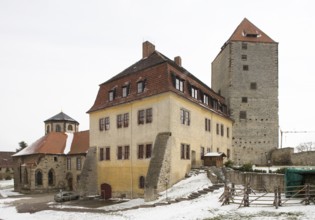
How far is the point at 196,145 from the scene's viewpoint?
32.4 m

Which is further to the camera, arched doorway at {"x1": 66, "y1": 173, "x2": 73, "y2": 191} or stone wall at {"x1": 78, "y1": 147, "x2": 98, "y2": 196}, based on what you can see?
arched doorway at {"x1": 66, "y1": 173, "x2": 73, "y2": 191}

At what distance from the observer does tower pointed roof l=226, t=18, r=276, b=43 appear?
47.8 m

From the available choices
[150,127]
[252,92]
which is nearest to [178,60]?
[150,127]

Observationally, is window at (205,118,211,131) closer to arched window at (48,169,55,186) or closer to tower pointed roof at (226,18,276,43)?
tower pointed roof at (226,18,276,43)

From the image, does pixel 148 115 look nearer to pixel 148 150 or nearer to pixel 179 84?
pixel 148 150

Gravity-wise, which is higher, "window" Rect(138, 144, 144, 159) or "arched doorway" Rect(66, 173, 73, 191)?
"window" Rect(138, 144, 144, 159)

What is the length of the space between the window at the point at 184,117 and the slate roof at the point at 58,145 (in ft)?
62.3

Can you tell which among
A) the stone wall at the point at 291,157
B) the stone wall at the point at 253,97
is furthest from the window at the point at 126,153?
the stone wall at the point at 291,157

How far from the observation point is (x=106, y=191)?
34.0 metres

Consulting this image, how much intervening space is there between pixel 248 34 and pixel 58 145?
31.5 meters

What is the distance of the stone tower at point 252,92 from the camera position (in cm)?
4562

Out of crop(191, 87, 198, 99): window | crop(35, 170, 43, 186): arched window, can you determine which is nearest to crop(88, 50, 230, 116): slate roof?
crop(191, 87, 198, 99): window

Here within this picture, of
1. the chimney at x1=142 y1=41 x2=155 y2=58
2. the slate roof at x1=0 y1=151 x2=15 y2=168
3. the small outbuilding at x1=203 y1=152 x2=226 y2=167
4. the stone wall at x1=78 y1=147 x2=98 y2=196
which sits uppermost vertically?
the chimney at x1=142 y1=41 x2=155 y2=58

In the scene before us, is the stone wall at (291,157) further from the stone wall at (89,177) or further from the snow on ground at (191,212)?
the stone wall at (89,177)
